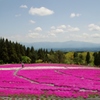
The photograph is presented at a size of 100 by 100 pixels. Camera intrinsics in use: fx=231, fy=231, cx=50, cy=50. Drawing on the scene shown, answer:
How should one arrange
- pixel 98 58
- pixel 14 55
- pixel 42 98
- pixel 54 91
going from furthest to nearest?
pixel 98 58
pixel 14 55
pixel 54 91
pixel 42 98

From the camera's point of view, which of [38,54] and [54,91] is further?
[38,54]

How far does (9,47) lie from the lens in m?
97.3

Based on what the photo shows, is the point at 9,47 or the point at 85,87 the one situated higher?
the point at 9,47

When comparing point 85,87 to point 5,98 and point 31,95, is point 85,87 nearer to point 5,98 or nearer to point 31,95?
point 31,95

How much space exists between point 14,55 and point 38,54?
21.1 m

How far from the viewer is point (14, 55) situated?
9275 cm

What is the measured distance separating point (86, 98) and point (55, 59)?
296ft

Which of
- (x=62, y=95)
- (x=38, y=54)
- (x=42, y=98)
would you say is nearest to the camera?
(x=42, y=98)

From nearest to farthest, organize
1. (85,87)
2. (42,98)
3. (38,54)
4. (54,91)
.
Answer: (42,98)
(54,91)
(85,87)
(38,54)

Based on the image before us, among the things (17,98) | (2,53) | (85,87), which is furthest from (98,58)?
(17,98)

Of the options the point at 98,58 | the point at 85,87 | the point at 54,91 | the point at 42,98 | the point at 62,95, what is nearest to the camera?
the point at 42,98

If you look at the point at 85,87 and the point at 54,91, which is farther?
the point at 85,87

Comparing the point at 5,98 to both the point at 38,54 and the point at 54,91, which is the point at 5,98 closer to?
the point at 54,91

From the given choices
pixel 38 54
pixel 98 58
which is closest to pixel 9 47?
pixel 38 54
